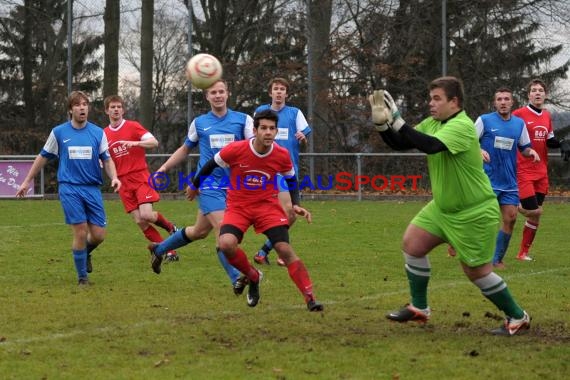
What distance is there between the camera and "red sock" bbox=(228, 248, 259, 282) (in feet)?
26.0

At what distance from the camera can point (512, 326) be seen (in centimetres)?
692

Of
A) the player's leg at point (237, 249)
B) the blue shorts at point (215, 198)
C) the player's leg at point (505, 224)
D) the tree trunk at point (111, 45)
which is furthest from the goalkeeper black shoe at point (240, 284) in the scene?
the tree trunk at point (111, 45)

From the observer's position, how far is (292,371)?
5.85m

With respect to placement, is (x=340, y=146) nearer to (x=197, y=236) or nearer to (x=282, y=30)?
(x=282, y=30)

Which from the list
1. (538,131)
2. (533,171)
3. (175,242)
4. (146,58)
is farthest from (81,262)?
(146,58)

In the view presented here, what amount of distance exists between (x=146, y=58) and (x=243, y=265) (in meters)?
20.7

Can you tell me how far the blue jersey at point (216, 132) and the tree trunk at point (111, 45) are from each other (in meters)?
19.5

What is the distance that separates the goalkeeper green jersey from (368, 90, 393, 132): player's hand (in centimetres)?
52

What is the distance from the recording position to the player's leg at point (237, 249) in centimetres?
779

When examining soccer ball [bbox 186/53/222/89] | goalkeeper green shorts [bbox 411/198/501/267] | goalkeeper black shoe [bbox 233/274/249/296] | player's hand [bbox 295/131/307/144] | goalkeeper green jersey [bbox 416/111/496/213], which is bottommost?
goalkeeper black shoe [bbox 233/274/249/296]

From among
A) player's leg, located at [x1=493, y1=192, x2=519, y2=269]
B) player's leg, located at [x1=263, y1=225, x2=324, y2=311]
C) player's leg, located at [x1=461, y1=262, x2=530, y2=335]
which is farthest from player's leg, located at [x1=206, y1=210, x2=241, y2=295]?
player's leg, located at [x1=493, y1=192, x2=519, y2=269]

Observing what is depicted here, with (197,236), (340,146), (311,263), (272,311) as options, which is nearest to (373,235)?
(311,263)

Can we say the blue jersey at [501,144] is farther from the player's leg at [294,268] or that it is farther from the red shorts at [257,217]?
the player's leg at [294,268]

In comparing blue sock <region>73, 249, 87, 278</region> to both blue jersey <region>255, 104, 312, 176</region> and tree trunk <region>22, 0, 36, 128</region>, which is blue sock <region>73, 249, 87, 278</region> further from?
tree trunk <region>22, 0, 36, 128</region>
